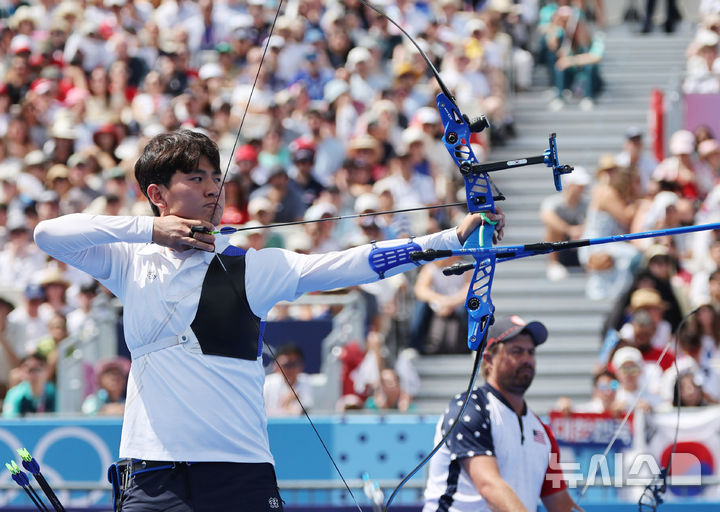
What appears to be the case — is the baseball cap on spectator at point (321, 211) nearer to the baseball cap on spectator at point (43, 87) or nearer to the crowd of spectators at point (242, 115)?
the crowd of spectators at point (242, 115)

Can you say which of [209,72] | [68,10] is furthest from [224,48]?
[68,10]

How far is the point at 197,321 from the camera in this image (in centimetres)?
437

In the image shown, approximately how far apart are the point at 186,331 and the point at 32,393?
6.58 metres

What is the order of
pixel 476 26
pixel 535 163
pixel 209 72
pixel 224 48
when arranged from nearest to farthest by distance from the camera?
pixel 535 163 → pixel 476 26 → pixel 209 72 → pixel 224 48

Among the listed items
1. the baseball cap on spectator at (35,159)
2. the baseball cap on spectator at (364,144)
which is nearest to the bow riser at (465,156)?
the baseball cap on spectator at (364,144)

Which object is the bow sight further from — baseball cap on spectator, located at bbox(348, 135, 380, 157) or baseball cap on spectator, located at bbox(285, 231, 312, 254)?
baseball cap on spectator, located at bbox(348, 135, 380, 157)

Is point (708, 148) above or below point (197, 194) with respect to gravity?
above

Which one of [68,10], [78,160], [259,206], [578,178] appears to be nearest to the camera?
[259,206]

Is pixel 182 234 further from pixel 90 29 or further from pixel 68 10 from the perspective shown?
pixel 68 10

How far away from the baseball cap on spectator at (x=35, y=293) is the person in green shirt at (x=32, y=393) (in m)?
1.10

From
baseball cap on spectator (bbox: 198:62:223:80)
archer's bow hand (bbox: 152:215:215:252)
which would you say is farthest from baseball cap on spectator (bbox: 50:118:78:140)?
archer's bow hand (bbox: 152:215:215:252)

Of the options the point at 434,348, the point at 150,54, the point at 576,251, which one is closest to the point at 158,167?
the point at 434,348

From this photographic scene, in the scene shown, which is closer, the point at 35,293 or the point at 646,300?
the point at 646,300

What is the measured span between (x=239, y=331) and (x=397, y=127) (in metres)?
8.90
